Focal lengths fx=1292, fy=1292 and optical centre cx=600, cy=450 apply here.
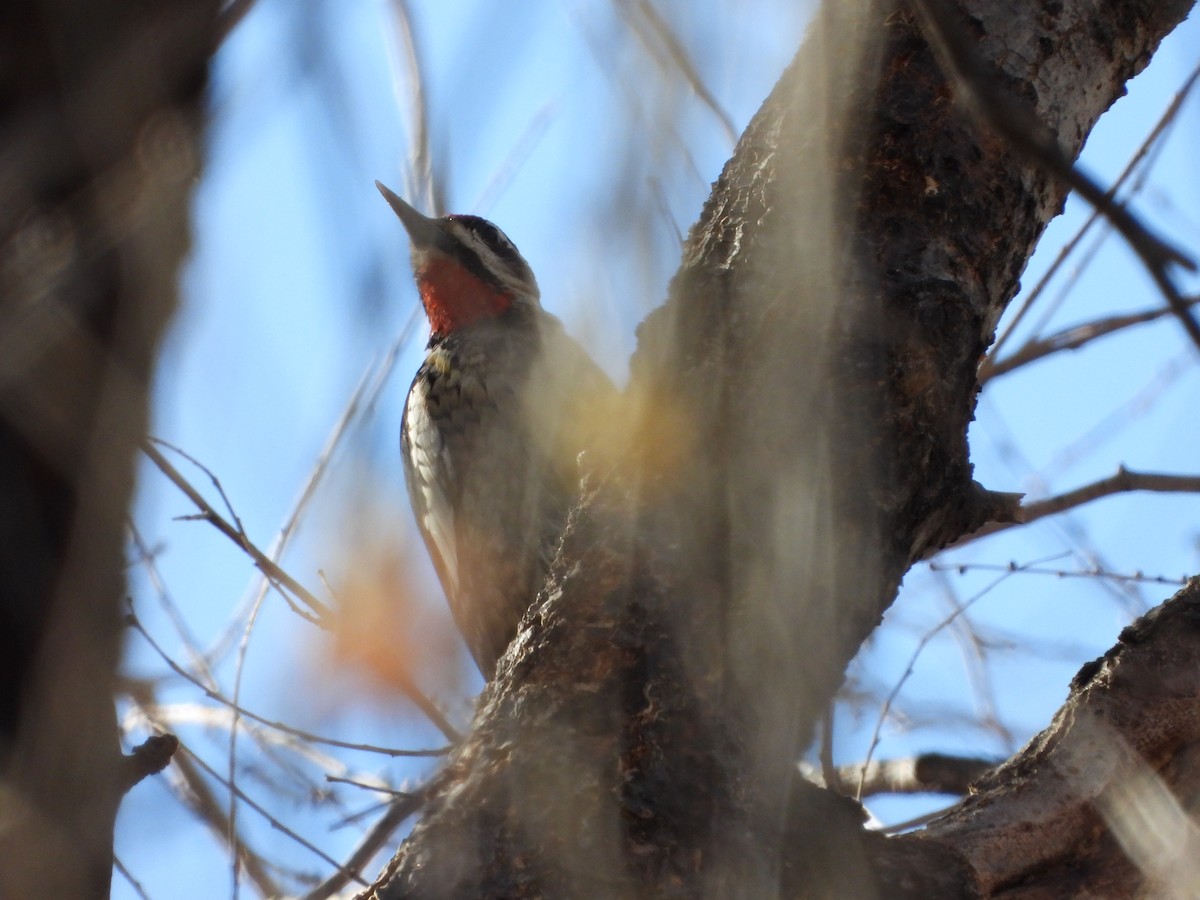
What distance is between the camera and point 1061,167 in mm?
872

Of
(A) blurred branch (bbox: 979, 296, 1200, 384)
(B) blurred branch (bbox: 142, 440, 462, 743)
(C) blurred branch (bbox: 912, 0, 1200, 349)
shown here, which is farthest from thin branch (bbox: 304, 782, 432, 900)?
(A) blurred branch (bbox: 979, 296, 1200, 384)

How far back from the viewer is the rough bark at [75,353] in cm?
115

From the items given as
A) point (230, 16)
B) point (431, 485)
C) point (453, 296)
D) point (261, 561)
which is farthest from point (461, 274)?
point (230, 16)

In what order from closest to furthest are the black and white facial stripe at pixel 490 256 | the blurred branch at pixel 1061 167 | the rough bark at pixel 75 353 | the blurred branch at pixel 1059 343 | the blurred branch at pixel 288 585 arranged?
the blurred branch at pixel 1061 167 < the rough bark at pixel 75 353 < the blurred branch at pixel 288 585 < the blurred branch at pixel 1059 343 < the black and white facial stripe at pixel 490 256

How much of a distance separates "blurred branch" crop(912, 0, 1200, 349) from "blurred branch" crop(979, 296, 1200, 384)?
2.50 metres

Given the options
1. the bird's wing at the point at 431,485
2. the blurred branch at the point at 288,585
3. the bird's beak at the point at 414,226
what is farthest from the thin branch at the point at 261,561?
the bird's beak at the point at 414,226

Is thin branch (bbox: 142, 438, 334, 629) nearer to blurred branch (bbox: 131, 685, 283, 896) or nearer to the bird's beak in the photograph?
blurred branch (bbox: 131, 685, 283, 896)

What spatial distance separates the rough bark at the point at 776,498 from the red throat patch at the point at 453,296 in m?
2.47

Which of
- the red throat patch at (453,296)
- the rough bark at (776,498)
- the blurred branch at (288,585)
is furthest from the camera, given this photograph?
the red throat patch at (453,296)

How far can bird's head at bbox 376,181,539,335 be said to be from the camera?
4168 millimetres

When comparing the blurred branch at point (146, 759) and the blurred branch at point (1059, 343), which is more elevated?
the blurred branch at point (1059, 343)

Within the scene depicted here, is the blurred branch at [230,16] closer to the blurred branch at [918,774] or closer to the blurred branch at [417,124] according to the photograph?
the blurred branch at [417,124]

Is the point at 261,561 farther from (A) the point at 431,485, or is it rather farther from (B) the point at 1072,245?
(B) the point at 1072,245

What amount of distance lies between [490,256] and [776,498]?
3003 mm
